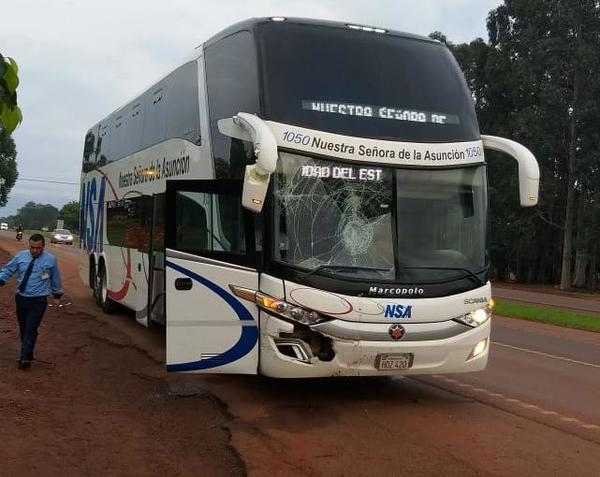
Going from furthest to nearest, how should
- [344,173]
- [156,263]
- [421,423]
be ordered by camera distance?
[156,263], [344,173], [421,423]

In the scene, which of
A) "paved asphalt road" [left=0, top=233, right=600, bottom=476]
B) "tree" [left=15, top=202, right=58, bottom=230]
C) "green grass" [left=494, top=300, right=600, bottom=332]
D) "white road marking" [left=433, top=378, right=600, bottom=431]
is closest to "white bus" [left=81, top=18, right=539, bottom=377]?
"paved asphalt road" [left=0, top=233, right=600, bottom=476]

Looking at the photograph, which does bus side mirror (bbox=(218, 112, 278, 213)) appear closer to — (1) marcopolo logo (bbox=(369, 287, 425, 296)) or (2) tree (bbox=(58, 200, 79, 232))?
(1) marcopolo logo (bbox=(369, 287, 425, 296))

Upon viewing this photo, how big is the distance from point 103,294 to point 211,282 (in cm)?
806

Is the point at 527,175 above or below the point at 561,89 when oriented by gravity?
below

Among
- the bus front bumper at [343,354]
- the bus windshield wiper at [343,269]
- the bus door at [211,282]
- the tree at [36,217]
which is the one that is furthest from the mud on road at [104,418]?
the tree at [36,217]

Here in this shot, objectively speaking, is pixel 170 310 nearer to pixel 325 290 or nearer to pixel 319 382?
pixel 325 290

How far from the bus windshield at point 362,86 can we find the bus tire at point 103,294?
8.09 metres

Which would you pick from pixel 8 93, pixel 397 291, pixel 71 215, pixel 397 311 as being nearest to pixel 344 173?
pixel 397 291

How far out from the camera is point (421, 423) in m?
6.70

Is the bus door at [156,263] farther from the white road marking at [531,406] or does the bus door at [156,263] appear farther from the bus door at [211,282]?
the white road marking at [531,406]

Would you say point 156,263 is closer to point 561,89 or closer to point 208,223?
point 208,223

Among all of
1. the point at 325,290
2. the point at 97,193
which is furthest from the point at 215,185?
the point at 97,193

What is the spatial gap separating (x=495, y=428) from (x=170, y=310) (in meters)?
3.38

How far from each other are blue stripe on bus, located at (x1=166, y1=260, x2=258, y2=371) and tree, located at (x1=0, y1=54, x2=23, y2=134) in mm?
4558
